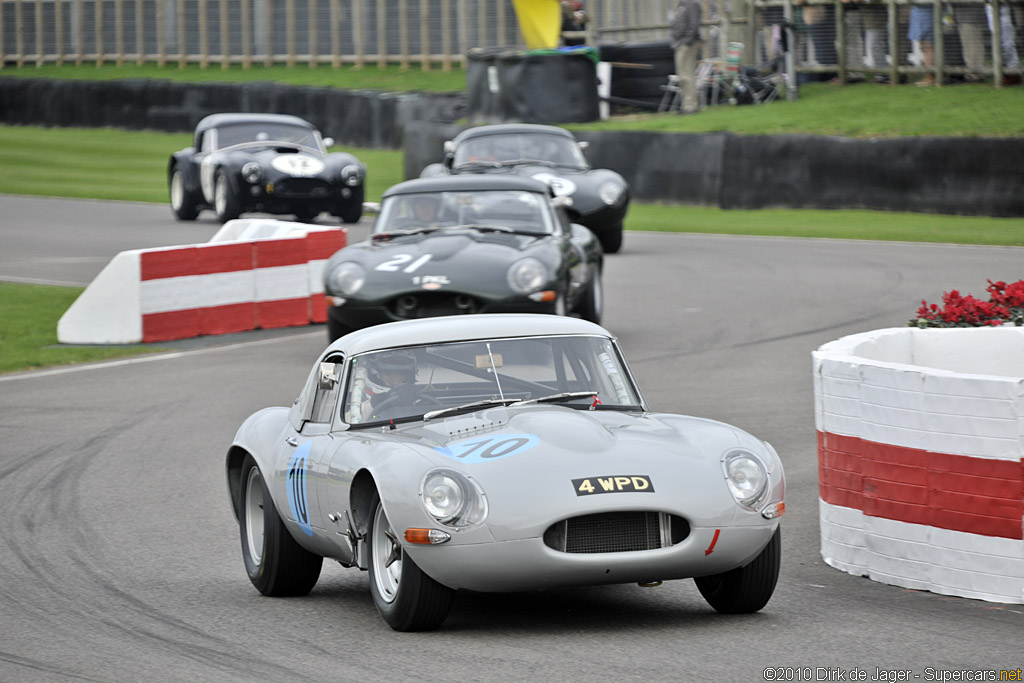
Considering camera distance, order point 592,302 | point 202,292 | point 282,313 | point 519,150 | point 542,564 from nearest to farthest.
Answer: point 542,564
point 592,302
point 202,292
point 282,313
point 519,150

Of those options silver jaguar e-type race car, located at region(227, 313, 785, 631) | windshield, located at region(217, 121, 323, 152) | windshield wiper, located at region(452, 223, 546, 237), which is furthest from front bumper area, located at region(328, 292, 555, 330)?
windshield, located at region(217, 121, 323, 152)

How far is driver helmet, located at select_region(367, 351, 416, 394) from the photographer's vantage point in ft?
21.2

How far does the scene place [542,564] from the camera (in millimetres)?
5387

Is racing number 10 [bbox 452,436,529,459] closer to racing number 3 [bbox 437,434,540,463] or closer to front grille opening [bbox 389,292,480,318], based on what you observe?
racing number 3 [bbox 437,434,540,463]

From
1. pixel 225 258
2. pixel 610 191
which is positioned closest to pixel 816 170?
pixel 610 191

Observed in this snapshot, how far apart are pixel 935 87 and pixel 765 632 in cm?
2387

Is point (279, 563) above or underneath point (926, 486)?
underneath

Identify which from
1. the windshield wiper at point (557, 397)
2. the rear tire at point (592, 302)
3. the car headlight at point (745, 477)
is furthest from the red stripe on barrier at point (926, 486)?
the rear tire at point (592, 302)

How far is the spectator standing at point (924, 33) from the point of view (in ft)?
92.6

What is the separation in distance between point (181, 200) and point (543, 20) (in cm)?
1122

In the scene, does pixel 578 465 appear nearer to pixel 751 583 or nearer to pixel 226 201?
pixel 751 583

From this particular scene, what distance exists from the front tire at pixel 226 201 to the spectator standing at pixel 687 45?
9323 millimetres

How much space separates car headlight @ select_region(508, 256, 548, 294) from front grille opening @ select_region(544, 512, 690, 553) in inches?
262

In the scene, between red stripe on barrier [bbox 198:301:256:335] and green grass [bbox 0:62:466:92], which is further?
green grass [bbox 0:62:466:92]
